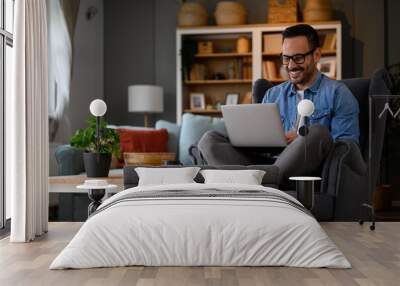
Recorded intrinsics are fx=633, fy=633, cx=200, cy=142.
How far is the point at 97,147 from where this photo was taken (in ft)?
15.7

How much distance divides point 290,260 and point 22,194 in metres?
1.75

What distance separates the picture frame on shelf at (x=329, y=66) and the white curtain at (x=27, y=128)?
445 cm

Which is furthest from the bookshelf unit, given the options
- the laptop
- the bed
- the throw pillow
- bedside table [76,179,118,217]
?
the bed

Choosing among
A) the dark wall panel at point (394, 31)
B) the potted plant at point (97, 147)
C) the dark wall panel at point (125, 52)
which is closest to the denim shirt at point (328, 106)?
the potted plant at point (97, 147)

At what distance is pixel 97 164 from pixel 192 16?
366 cm

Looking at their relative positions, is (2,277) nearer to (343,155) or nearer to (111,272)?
(111,272)

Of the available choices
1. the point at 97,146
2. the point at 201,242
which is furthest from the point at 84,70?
the point at 201,242

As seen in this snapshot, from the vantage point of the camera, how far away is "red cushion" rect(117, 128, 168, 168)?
6016 millimetres

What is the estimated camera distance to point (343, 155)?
431 cm

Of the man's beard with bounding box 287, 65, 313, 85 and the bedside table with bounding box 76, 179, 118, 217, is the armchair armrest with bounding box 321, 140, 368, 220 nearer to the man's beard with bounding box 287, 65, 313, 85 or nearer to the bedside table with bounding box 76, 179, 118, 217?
the man's beard with bounding box 287, 65, 313, 85

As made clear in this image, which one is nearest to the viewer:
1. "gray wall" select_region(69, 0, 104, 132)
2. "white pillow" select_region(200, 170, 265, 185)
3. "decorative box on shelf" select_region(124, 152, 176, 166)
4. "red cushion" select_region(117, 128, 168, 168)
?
"white pillow" select_region(200, 170, 265, 185)

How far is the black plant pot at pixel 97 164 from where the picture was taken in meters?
4.75

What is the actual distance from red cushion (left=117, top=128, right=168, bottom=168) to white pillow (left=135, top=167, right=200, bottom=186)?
74.4 inches

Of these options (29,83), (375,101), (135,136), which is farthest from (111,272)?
(135,136)
